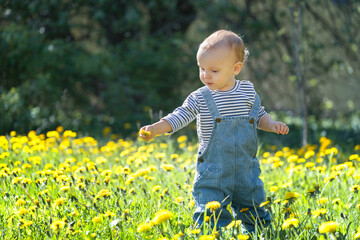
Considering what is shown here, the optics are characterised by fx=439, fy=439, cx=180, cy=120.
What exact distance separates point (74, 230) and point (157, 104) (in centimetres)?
499

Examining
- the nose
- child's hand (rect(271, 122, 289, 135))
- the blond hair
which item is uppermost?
the blond hair

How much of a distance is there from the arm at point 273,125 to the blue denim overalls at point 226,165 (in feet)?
0.31

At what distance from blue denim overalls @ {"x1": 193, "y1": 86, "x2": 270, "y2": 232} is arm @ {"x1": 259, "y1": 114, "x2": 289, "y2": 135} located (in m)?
0.10

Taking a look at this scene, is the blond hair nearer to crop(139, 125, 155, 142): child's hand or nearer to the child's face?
the child's face

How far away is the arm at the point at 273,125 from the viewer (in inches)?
85.7

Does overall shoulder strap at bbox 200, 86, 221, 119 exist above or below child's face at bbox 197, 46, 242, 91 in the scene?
below

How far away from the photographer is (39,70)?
6148 mm

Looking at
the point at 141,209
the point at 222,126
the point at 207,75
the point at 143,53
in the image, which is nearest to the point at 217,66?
the point at 207,75

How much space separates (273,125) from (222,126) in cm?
29

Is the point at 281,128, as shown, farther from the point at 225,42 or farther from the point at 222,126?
the point at 225,42

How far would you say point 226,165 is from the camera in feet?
6.94

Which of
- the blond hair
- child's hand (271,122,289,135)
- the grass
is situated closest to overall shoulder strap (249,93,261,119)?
child's hand (271,122,289,135)

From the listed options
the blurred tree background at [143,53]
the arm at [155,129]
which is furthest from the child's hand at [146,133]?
the blurred tree background at [143,53]

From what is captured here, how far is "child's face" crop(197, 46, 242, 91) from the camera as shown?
6.78ft
